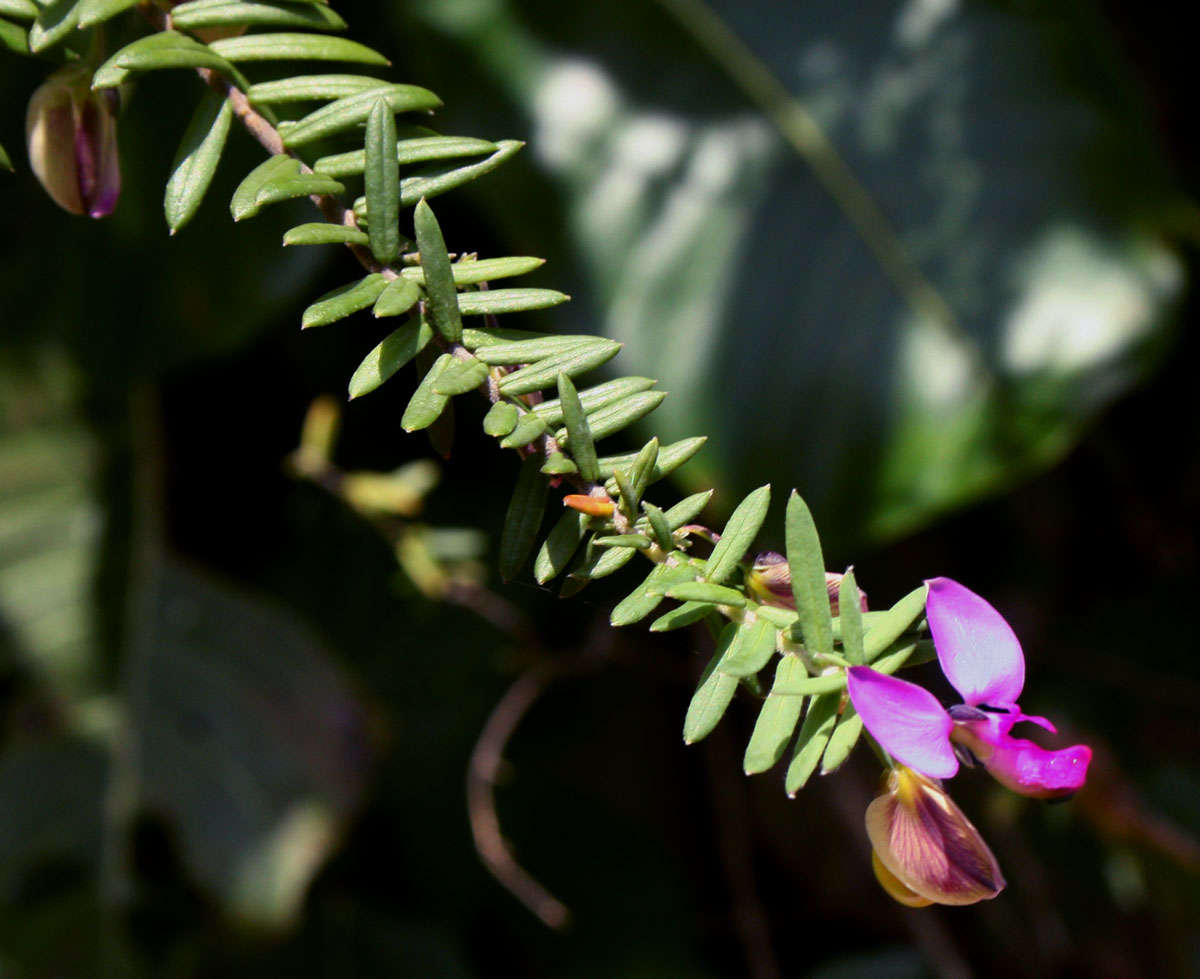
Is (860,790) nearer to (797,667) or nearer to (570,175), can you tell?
(570,175)

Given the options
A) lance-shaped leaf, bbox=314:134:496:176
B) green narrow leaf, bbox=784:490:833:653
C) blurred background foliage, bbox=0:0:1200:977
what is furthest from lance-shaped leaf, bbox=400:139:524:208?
blurred background foliage, bbox=0:0:1200:977

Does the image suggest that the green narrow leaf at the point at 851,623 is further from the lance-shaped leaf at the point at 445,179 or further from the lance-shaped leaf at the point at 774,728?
the lance-shaped leaf at the point at 445,179

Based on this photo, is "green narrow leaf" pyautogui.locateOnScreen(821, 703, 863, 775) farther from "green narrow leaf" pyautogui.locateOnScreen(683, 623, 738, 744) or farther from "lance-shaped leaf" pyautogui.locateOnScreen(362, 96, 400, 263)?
"lance-shaped leaf" pyautogui.locateOnScreen(362, 96, 400, 263)

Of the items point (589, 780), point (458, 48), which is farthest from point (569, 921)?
point (458, 48)

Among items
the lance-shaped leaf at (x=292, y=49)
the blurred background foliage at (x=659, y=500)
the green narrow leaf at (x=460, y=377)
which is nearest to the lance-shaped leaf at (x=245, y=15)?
the lance-shaped leaf at (x=292, y=49)

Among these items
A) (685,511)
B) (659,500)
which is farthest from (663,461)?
(659,500)

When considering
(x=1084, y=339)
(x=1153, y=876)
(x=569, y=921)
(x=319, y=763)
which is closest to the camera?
(x=1084, y=339)
